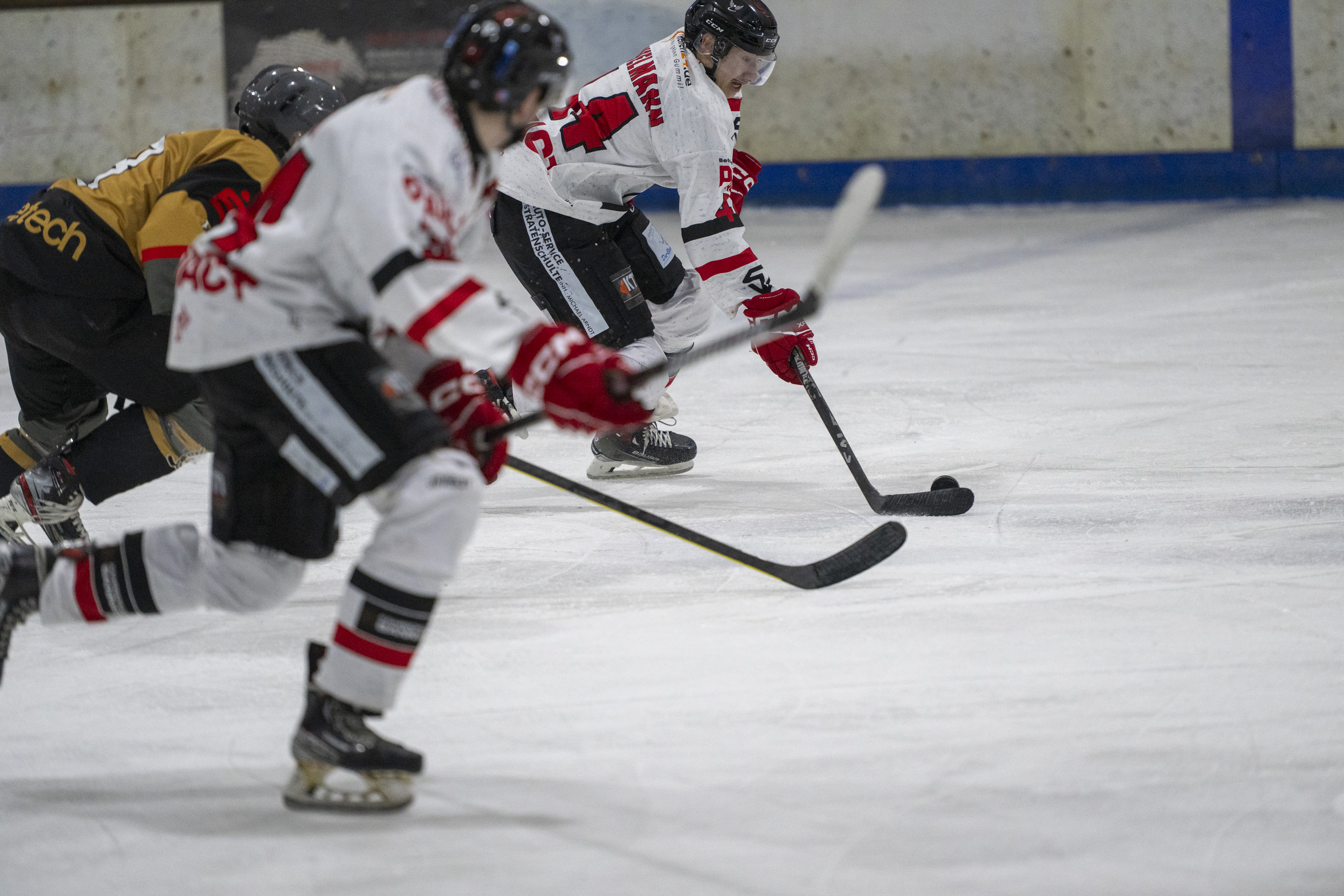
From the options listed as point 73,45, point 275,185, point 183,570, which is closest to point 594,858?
point 183,570

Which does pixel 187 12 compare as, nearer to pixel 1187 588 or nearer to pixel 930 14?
pixel 930 14

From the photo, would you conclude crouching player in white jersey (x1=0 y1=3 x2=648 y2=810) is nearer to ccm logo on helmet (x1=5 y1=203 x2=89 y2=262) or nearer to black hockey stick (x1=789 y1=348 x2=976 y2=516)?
ccm logo on helmet (x1=5 y1=203 x2=89 y2=262)

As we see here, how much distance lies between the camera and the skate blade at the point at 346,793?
1765 mm

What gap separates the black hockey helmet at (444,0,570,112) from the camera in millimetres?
1751

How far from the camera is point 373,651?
171 cm

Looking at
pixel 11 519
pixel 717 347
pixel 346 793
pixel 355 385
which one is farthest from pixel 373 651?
pixel 11 519

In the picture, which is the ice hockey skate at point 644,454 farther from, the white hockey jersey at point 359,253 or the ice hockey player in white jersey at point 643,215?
the white hockey jersey at point 359,253

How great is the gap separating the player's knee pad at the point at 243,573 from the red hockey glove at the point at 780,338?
1486mm

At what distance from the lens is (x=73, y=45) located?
8328mm

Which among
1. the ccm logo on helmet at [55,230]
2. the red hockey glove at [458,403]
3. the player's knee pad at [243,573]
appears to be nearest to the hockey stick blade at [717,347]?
the red hockey glove at [458,403]

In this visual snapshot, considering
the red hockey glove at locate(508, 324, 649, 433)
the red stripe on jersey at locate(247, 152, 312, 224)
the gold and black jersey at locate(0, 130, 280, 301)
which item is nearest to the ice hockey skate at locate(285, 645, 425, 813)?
the red hockey glove at locate(508, 324, 649, 433)

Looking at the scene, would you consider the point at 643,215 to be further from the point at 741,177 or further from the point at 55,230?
→ the point at 55,230

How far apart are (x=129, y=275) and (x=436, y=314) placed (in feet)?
4.30

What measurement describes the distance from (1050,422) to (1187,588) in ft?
4.47
